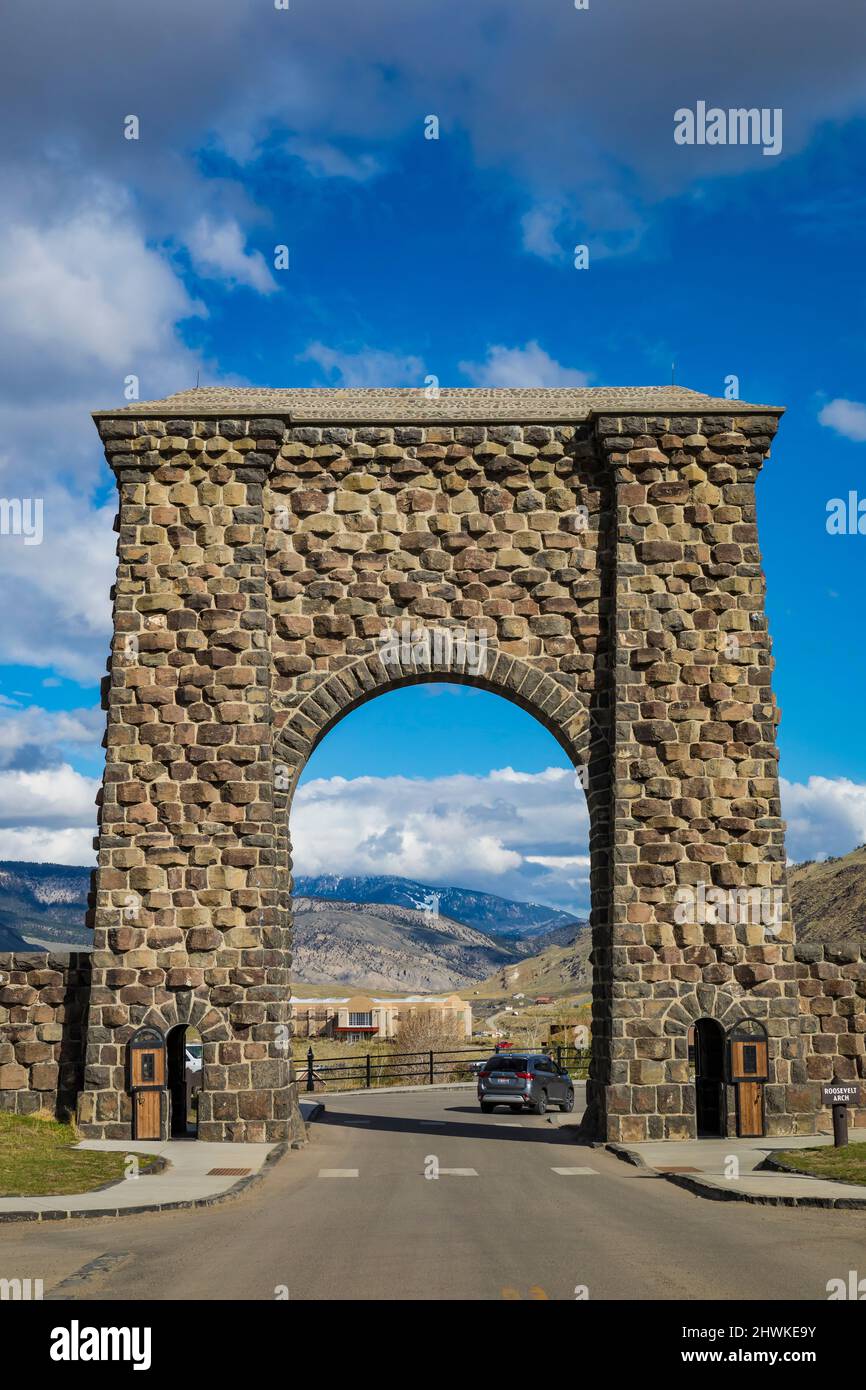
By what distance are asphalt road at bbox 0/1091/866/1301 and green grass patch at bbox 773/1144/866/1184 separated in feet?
5.15

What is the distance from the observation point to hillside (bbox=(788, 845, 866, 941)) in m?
65.8

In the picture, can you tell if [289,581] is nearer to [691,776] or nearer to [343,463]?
[343,463]

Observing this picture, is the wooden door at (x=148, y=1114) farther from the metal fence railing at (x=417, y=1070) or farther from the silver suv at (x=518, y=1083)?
the metal fence railing at (x=417, y=1070)

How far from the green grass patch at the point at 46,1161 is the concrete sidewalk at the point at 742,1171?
6.05 meters

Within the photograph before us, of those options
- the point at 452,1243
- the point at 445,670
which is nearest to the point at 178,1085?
the point at 445,670

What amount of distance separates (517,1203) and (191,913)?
7578mm

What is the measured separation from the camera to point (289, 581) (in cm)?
2042

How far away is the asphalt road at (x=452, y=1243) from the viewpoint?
27.7 feet

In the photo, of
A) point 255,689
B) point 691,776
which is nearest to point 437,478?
point 255,689

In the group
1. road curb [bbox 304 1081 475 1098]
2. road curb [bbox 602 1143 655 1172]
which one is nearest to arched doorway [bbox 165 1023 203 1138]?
road curb [bbox 602 1143 655 1172]

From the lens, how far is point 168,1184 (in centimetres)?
1418

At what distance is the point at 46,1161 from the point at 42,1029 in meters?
4.62

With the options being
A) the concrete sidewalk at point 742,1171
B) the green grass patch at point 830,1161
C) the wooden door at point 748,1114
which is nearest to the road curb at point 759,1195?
the concrete sidewalk at point 742,1171
